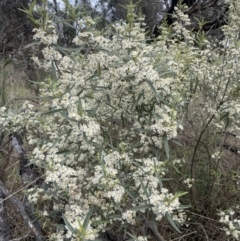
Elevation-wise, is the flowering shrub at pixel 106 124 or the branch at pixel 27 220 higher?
the flowering shrub at pixel 106 124

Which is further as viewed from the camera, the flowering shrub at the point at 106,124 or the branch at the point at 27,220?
the branch at the point at 27,220

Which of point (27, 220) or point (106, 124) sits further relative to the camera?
point (106, 124)

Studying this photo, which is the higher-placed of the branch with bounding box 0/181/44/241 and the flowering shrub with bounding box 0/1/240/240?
the flowering shrub with bounding box 0/1/240/240

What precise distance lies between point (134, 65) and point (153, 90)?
16 centimetres

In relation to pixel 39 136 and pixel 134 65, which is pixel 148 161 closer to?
pixel 134 65

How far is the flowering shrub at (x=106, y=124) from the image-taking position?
5.94 feet

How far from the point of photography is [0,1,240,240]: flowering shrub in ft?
5.94

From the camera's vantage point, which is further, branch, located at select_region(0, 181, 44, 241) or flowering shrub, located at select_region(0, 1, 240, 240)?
branch, located at select_region(0, 181, 44, 241)

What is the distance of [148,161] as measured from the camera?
1896 mm

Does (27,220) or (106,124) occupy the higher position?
(106,124)

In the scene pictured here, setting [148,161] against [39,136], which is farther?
[39,136]

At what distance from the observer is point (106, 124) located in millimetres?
2398

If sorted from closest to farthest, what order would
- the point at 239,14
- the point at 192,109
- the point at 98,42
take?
the point at 98,42 < the point at 239,14 < the point at 192,109

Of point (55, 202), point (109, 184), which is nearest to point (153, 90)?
point (109, 184)
